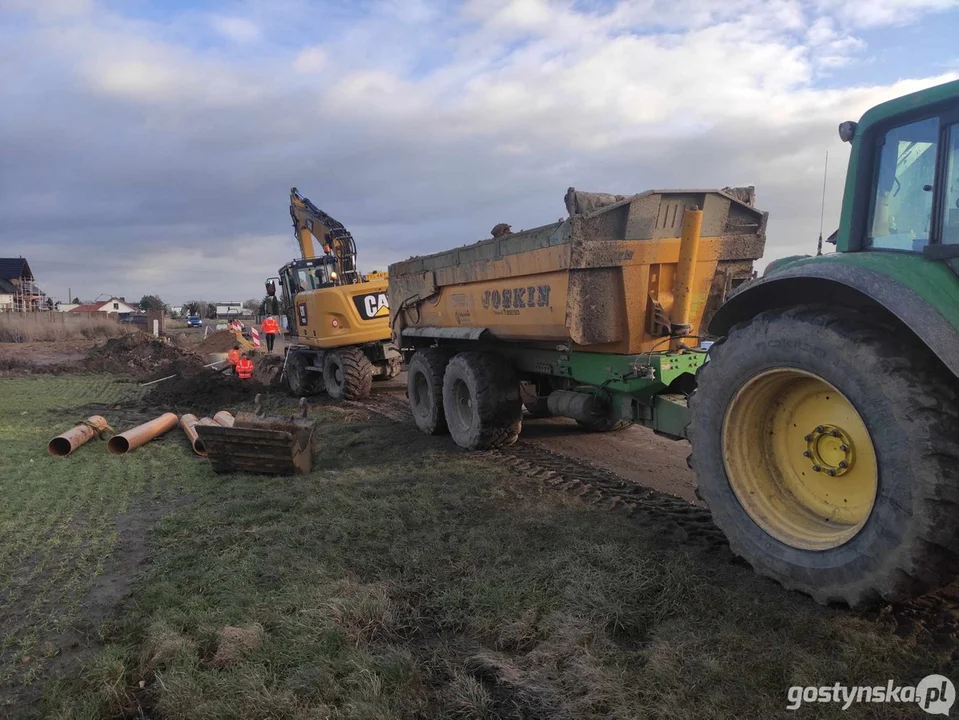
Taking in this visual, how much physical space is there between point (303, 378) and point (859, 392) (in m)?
12.1

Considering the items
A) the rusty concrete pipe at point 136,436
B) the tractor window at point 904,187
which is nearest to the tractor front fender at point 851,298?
the tractor window at point 904,187

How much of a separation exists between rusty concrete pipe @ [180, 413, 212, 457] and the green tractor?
5841mm

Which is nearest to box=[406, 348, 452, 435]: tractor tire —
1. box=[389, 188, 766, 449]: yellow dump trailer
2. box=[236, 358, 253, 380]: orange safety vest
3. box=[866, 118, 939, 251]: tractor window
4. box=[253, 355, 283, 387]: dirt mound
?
box=[389, 188, 766, 449]: yellow dump trailer

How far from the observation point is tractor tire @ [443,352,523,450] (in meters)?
7.27

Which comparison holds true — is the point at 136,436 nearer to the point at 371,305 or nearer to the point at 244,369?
the point at 371,305

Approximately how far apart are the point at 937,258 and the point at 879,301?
0.43 m

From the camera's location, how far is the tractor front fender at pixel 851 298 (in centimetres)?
272

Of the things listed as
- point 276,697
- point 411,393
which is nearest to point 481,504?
point 276,697

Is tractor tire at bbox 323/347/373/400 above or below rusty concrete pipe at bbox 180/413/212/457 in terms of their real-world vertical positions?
above

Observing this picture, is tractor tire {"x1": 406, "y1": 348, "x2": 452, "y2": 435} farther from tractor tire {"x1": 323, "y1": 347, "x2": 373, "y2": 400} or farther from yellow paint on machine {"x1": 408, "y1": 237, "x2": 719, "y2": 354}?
tractor tire {"x1": 323, "y1": 347, "x2": 373, "y2": 400}

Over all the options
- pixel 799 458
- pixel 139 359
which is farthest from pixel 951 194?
pixel 139 359

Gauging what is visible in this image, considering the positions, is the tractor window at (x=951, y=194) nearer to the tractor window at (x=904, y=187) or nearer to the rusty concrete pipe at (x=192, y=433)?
the tractor window at (x=904, y=187)

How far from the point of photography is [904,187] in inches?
127

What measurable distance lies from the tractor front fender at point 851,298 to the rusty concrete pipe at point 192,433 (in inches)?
233
